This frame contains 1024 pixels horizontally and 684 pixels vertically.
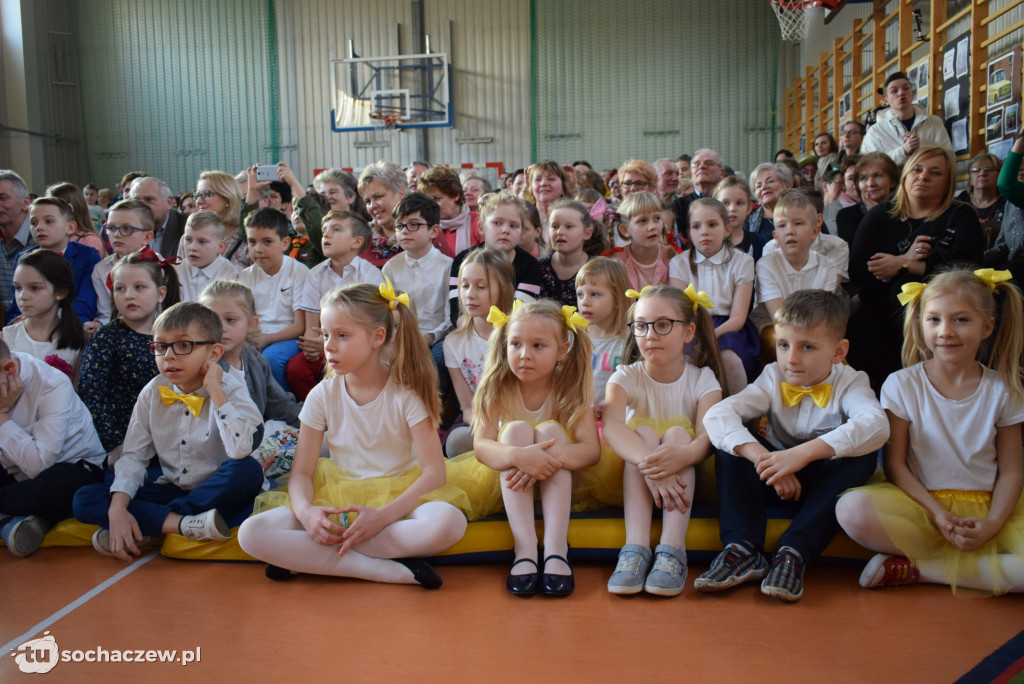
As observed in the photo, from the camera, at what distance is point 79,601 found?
193 cm

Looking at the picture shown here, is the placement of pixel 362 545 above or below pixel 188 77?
below

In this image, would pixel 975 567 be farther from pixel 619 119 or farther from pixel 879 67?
pixel 619 119

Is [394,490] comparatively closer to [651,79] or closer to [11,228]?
[11,228]

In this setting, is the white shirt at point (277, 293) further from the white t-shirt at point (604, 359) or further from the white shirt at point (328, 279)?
the white t-shirt at point (604, 359)

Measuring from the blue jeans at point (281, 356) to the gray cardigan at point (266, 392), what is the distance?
0.22 m

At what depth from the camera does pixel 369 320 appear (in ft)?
6.96

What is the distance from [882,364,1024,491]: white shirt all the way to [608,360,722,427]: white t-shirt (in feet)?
1.66

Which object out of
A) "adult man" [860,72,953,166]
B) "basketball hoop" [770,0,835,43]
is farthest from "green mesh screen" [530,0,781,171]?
"adult man" [860,72,953,166]

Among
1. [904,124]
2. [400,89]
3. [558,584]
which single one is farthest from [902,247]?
[400,89]

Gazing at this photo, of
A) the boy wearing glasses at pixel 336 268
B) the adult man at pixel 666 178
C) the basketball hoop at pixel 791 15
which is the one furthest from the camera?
the basketball hoop at pixel 791 15

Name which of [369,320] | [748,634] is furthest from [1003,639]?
[369,320]

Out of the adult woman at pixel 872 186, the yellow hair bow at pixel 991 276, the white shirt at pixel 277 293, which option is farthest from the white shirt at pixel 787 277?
the white shirt at pixel 277 293

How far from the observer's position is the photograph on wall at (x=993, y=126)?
427 cm

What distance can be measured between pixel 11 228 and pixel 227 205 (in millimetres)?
1027
